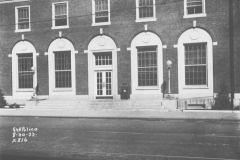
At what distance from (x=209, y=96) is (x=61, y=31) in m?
14.2

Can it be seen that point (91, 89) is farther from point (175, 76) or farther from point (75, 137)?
point (75, 137)

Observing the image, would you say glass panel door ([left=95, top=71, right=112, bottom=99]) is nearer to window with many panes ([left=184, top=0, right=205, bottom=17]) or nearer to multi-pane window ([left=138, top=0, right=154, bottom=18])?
multi-pane window ([left=138, top=0, right=154, bottom=18])

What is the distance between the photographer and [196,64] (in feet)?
76.6

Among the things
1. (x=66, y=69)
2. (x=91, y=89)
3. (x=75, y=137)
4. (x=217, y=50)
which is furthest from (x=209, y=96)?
(x=75, y=137)

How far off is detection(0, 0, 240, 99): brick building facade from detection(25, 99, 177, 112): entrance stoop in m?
1.65

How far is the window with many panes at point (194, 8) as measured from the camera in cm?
2322

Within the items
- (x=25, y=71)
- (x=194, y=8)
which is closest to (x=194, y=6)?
(x=194, y=8)

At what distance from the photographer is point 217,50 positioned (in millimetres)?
22750

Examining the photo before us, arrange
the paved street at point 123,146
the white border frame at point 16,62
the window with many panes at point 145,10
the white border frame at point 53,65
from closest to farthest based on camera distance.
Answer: the paved street at point 123,146 → the window with many panes at point 145,10 → the white border frame at point 53,65 → the white border frame at point 16,62

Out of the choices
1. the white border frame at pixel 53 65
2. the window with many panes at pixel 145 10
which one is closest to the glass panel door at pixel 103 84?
the white border frame at pixel 53 65

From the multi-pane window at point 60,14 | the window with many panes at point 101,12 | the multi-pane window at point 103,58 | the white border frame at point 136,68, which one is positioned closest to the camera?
the white border frame at point 136,68

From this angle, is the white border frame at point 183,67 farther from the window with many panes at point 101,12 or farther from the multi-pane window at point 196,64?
the window with many panes at point 101,12

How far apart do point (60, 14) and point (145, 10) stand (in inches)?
317

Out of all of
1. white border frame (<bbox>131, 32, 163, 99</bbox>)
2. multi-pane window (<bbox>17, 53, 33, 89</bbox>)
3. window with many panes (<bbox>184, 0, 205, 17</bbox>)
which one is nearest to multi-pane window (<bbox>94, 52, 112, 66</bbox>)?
A: white border frame (<bbox>131, 32, 163, 99</bbox>)
